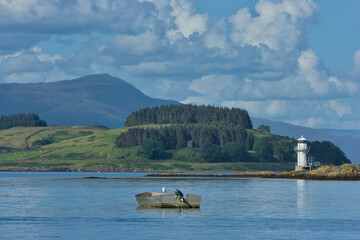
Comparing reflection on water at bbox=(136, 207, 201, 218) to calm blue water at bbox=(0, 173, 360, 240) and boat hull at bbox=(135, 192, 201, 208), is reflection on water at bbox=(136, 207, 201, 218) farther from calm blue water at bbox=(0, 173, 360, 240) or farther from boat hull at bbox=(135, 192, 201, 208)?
boat hull at bbox=(135, 192, 201, 208)

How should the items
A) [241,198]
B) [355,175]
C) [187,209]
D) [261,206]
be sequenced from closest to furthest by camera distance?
[187,209]
[261,206]
[241,198]
[355,175]

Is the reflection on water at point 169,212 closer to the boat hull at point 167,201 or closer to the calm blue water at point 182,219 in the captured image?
the calm blue water at point 182,219

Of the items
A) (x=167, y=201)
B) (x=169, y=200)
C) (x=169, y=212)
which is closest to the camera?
(x=169, y=212)

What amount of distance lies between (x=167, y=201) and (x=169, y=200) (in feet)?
1.52

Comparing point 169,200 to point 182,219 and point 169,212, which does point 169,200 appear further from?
point 182,219

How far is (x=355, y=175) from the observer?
643 feet

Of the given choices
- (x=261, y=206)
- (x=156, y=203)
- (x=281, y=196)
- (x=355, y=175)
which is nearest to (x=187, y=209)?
(x=156, y=203)

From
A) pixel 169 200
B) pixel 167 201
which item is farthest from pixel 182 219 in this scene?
pixel 167 201

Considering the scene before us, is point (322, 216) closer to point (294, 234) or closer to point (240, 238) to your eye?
point (294, 234)

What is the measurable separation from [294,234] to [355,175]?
139238 mm

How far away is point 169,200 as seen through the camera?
8744 centimetres

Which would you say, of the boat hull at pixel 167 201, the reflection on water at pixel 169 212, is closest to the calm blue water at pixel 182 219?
the reflection on water at pixel 169 212

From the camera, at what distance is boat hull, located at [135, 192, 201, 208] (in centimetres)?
8712

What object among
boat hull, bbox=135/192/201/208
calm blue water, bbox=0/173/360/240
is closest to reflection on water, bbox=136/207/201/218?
calm blue water, bbox=0/173/360/240
